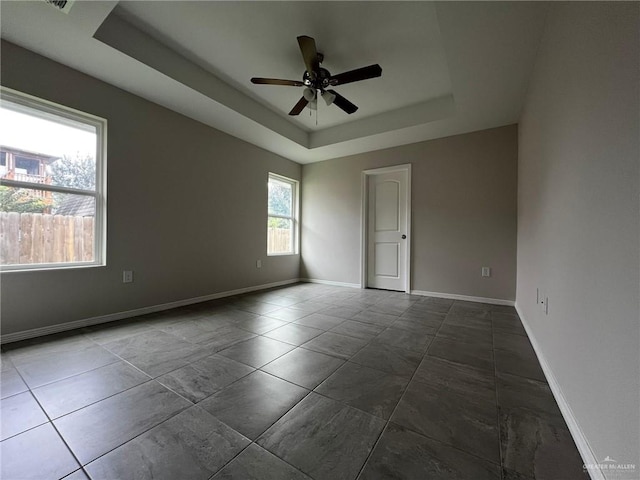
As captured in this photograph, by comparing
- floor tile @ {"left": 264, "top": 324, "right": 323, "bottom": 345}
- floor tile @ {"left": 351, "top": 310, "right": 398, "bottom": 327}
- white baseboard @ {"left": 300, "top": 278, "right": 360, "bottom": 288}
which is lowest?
floor tile @ {"left": 264, "top": 324, "right": 323, "bottom": 345}

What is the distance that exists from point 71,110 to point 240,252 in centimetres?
247

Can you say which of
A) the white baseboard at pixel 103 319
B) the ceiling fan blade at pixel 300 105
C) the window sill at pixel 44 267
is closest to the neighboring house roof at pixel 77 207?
the window sill at pixel 44 267

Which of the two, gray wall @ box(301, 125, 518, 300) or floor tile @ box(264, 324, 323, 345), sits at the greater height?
gray wall @ box(301, 125, 518, 300)

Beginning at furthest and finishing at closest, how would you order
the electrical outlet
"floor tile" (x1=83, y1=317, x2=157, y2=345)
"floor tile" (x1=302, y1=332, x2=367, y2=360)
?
"floor tile" (x1=83, y1=317, x2=157, y2=345) < "floor tile" (x1=302, y1=332, x2=367, y2=360) < the electrical outlet

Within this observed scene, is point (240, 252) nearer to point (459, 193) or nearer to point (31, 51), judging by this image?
point (31, 51)

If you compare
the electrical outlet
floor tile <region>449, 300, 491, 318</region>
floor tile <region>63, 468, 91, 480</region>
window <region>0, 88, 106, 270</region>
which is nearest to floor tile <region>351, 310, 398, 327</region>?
floor tile <region>449, 300, 491, 318</region>

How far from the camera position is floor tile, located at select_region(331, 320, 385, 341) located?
236cm

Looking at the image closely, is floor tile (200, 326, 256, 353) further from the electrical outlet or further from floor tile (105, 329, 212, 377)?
the electrical outlet

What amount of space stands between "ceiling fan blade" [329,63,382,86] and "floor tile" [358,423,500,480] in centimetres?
255

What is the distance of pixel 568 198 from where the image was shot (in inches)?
53.6

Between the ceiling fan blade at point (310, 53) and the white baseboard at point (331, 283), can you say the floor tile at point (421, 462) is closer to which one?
the ceiling fan blade at point (310, 53)

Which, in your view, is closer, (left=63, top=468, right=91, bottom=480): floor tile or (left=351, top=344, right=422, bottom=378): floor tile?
(left=63, top=468, right=91, bottom=480): floor tile

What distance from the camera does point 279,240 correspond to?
4949 millimetres

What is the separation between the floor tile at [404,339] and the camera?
6.93 ft
